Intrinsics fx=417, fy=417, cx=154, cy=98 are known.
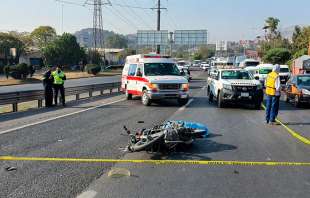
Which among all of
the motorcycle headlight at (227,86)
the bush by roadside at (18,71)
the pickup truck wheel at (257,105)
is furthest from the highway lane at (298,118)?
the bush by roadside at (18,71)

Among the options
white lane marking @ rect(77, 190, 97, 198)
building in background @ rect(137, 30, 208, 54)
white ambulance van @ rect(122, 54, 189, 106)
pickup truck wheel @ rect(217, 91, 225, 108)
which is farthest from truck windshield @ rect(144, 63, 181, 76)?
building in background @ rect(137, 30, 208, 54)

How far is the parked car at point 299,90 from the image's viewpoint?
56.6 ft

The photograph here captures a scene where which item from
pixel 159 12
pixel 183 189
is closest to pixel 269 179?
pixel 183 189

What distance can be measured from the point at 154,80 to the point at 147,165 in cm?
1060

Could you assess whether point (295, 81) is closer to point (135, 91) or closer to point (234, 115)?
point (234, 115)

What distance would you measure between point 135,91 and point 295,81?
23.9 feet

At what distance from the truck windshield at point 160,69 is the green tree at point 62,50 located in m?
60.4

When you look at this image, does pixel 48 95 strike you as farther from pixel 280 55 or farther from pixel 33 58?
pixel 33 58

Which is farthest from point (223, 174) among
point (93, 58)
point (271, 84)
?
point (93, 58)

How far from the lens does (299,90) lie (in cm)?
1744

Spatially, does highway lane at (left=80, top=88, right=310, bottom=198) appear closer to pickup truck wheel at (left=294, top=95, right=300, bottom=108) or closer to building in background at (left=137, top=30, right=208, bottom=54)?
pickup truck wheel at (left=294, top=95, right=300, bottom=108)

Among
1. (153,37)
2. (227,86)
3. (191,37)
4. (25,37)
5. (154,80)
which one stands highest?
(25,37)

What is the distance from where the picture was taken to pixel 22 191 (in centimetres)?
569

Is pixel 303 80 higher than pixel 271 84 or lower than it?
lower
